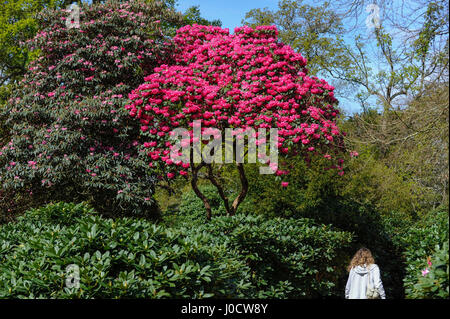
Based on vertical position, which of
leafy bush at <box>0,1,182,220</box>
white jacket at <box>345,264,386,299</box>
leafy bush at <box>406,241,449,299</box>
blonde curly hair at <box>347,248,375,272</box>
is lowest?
white jacket at <box>345,264,386,299</box>

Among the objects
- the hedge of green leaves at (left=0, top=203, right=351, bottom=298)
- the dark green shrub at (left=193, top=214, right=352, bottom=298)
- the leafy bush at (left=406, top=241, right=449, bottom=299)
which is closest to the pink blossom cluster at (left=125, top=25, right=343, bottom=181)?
the dark green shrub at (left=193, top=214, right=352, bottom=298)

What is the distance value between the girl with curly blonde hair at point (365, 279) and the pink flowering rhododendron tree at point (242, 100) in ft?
7.10

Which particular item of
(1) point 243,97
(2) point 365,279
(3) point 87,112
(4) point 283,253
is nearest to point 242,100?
(1) point 243,97

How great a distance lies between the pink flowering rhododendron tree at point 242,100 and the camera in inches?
272

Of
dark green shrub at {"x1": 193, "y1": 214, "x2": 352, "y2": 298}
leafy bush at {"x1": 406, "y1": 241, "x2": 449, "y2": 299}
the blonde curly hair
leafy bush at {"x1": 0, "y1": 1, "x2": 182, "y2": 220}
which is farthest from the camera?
leafy bush at {"x1": 0, "y1": 1, "x2": 182, "y2": 220}

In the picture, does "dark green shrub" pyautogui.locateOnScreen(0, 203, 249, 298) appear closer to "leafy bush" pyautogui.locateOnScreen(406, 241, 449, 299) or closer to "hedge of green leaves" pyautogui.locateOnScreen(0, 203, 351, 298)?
"hedge of green leaves" pyautogui.locateOnScreen(0, 203, 351, 298)

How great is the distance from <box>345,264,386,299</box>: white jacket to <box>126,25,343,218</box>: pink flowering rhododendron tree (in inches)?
87.9

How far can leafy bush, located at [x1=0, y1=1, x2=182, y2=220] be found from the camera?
7816mm

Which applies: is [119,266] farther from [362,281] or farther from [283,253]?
[362,281]

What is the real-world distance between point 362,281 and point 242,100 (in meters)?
3.52

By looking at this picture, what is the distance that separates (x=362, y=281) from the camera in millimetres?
5008

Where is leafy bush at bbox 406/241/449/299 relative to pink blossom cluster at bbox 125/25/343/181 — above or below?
below

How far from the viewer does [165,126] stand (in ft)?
24.1

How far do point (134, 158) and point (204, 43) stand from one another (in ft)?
8.84
